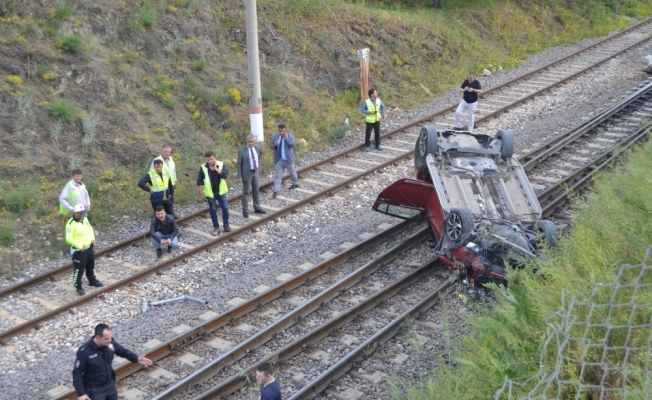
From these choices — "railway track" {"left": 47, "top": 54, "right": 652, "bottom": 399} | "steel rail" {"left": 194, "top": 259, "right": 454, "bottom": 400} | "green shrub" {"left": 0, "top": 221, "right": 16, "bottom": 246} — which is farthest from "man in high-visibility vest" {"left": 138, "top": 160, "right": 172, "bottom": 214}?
"steel rail" {"left": 194, "top": 259, "right": 454, "bottom": 400}

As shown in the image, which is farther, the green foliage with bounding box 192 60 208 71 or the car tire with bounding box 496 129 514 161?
the green foliage with bounding box 192 60 208 71

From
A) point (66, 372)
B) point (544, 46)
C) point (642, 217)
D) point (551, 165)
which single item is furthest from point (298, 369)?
point (544, 46)

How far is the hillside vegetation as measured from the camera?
1273cm

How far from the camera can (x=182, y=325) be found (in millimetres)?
9156

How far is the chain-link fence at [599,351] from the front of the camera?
15.3 ft

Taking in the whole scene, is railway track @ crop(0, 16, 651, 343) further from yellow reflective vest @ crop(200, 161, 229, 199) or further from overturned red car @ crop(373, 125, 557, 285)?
overturned red car @ crop(373, 125, 557, 285)

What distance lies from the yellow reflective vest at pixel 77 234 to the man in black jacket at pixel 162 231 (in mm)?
1374

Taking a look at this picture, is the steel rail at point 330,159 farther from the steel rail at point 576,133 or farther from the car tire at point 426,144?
the car tire at point 426,144

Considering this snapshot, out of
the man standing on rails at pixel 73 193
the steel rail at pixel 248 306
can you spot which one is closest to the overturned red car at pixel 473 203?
the steel rail at pixel 248 306

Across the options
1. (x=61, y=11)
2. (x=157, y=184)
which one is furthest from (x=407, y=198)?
(x=61, y=11)

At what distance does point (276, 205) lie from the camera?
13297 millimetres

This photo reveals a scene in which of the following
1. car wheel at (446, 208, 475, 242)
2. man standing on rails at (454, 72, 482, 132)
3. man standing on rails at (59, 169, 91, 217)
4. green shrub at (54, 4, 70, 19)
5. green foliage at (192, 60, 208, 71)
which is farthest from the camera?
green foliage at (192, 60, 208, 71)

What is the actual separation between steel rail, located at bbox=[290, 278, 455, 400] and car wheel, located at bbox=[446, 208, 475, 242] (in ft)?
2.43

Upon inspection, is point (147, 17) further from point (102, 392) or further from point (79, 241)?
point (102, 392)
